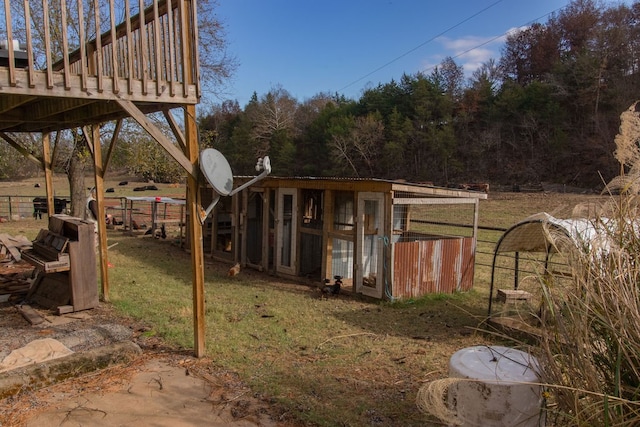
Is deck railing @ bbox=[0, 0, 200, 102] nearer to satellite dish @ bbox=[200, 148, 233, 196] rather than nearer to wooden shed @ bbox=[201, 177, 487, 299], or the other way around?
satellite dish @ bbox=[200, 148, 233, 196]

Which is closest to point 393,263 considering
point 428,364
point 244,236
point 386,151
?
point 428,364

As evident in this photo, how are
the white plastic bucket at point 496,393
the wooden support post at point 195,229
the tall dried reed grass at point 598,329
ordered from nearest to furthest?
the tall dried reed grass at point 598,329
the white plastic bucket at point 496,393
the wooden support post at point 195,229

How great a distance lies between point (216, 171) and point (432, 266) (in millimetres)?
5266

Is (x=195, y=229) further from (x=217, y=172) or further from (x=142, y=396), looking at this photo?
(x=142, y=396)

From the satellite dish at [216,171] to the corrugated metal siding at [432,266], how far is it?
4.07 m

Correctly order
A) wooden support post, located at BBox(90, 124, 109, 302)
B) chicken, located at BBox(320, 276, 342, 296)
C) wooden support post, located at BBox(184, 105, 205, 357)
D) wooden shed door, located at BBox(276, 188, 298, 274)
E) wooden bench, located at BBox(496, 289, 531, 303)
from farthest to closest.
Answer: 1. wooden shed door, located at BBox(276, 188, 298, 274)
2. chicken, located at BBox(320, 276, 342, 296)
3. wooden support post, located at BBox(90, 124, 109, 302)
4. wooden bench, located at BBox(496, 289, 531, 303)
5. wooden support post, located at BBox(184, 105, 205, 357)

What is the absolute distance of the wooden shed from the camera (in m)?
8.14

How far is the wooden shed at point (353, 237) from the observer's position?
26.7 ft

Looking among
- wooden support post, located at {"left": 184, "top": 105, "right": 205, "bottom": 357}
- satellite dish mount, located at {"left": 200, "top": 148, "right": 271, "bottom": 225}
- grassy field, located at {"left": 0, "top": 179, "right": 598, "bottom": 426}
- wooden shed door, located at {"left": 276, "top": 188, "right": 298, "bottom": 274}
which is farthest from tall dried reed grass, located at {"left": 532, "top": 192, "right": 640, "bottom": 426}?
wooden shed door, located at {"left": 276, "top": 188, "right": 298, "bottom": 274}

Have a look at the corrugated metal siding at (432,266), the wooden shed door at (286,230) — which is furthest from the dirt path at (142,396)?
the wooden shed door at (286,230)

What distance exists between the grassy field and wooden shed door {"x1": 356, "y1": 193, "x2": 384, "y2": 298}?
37 centimetres

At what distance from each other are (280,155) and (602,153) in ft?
103

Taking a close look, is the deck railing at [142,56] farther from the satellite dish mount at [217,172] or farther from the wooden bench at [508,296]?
the wooden bench at [508,296]

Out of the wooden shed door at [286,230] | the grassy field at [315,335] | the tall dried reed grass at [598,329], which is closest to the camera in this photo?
the tall dried reed grass at [598,329]
